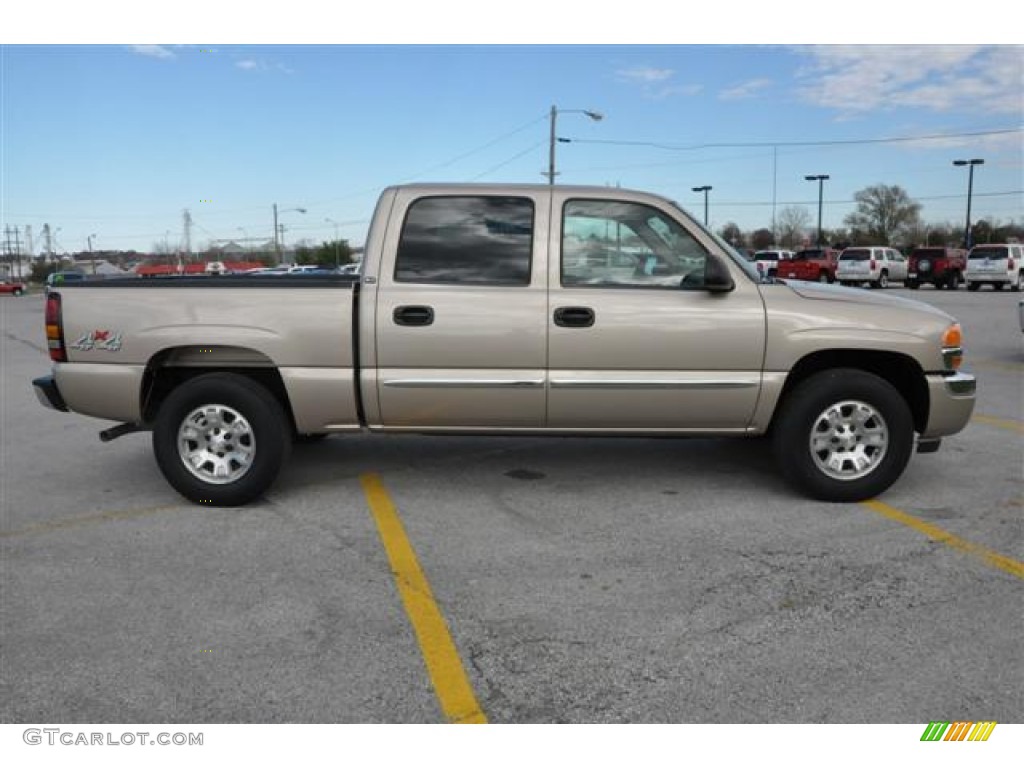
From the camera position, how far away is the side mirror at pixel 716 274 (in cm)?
479

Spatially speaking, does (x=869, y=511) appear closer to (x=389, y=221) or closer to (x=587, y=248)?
(x=587, y=248)

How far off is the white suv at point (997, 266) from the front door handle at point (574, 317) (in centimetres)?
3330

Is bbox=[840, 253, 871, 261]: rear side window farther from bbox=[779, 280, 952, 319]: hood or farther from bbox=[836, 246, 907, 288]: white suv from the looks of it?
bbox=[779, 280, 952, 319]: hood

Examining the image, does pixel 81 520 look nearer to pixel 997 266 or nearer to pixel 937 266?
pixel 997 266

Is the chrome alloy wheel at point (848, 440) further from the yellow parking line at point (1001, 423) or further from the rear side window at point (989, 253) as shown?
the rear side window at point (989, 253)

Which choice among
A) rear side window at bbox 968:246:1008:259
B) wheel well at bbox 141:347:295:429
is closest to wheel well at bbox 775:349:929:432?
wheel well at bbox 141:347:295:429

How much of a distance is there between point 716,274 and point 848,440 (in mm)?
1329

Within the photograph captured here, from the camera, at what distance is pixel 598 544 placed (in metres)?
4.49

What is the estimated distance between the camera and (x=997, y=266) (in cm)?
3266

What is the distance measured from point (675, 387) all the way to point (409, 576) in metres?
1.93

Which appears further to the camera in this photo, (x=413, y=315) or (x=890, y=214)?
(x=890, y=214)

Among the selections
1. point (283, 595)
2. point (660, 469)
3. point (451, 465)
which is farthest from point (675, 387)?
point (283, 595)
